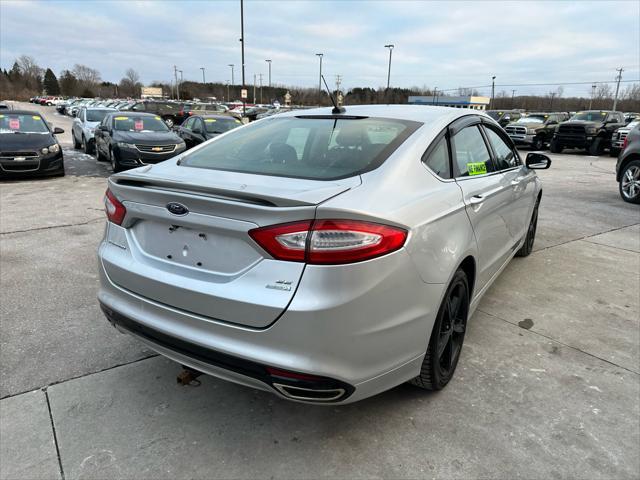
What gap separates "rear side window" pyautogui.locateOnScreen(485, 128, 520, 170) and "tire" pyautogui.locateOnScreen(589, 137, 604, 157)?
736 inches

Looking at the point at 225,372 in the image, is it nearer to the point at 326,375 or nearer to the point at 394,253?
the point at 326,375

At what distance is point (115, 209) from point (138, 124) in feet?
35.7

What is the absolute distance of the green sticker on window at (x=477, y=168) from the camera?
10.1 feet

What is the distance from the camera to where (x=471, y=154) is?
127 inches

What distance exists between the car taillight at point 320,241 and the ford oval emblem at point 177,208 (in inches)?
15.1

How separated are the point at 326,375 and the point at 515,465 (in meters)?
1.11

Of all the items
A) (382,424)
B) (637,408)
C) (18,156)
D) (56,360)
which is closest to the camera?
(382,424)

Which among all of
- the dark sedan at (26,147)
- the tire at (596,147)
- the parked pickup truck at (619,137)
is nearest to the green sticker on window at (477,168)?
the dark sedan at (26,147)

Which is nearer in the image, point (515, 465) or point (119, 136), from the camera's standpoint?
point (515, 465)

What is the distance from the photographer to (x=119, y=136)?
A: 1127cm

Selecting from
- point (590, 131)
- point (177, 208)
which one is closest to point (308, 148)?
point (177, 208)

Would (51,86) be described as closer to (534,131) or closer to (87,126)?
(87,126)

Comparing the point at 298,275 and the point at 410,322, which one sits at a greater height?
the point at 298,275

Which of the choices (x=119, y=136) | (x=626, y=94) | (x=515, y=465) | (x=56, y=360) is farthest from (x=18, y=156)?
(x=626, y=94)
